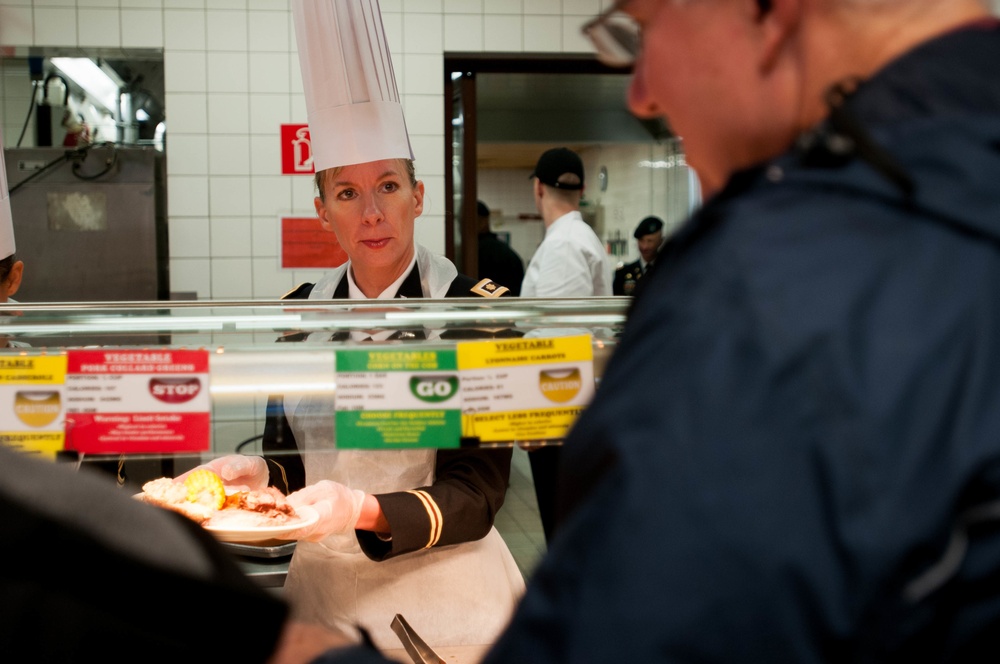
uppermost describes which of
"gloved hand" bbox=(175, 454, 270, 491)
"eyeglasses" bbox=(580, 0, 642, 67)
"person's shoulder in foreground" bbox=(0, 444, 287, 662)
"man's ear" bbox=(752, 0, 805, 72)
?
"eyeglasses" bbox=(580, 0, 642, 67)

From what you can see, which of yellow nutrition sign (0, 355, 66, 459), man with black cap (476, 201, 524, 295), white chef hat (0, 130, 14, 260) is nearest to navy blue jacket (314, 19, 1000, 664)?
yellow nutrition sign (0, 355, 66, 459)

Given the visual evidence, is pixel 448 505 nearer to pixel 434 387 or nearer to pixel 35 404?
pixel 434 387

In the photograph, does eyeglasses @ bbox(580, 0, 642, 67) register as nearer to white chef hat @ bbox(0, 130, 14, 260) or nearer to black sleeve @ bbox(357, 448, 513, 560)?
black sleeve @ bbox(357, 448, 513, 560)

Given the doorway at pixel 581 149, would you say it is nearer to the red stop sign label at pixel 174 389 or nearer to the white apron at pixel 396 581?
the white apron at pixel 396 581

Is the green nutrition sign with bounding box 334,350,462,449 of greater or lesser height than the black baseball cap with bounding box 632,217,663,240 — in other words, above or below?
below

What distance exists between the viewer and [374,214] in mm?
1679

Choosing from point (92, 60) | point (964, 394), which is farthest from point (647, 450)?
point (92, 60)

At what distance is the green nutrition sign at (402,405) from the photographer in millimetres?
1062

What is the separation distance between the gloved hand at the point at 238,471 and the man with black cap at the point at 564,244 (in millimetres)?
2516

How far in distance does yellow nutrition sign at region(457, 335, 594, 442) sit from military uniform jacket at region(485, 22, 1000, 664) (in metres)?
0.60

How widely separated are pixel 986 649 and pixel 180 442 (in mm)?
881

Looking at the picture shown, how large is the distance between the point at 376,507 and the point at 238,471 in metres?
0.27

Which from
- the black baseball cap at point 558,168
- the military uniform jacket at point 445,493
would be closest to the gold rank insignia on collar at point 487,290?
the military uniform jacket at point 445,493

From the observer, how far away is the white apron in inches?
54.3
